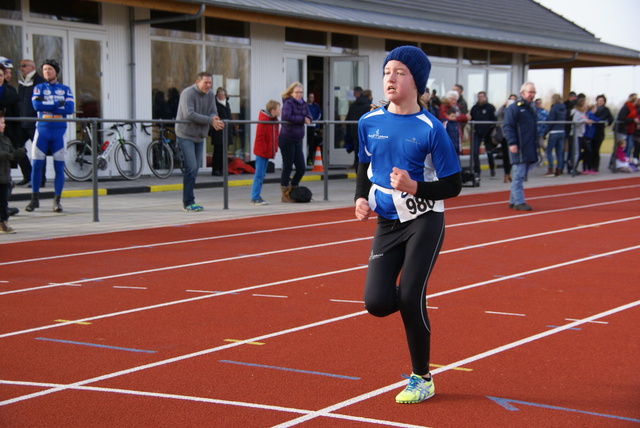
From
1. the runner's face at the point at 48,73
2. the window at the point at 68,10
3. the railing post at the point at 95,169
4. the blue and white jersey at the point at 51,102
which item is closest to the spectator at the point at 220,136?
the railing post at the point at 95,169

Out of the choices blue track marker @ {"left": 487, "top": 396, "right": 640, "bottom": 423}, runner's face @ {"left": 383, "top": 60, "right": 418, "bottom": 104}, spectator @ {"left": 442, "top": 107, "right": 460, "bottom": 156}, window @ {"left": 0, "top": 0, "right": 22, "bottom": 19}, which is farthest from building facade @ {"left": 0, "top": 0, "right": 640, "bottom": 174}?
blue track marker @ {"left": 487, "top": 396, "right": 640, "bottom": 423}

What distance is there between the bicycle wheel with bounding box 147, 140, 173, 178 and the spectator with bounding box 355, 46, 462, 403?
10.8 metres

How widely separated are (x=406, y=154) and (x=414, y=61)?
0.47 m

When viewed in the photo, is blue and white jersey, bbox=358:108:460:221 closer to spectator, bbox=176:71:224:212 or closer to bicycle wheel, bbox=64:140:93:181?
spectator, bbox=176:71:224:212

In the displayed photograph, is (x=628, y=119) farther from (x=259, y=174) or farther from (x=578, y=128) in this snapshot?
(x=259, y=174)

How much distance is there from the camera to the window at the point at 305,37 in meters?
22.5

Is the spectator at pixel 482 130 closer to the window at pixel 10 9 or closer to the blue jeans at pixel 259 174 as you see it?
the blue jeans at pixel 259 174

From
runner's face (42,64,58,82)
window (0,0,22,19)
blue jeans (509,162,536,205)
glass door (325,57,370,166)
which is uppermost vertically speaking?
window (0,0,22,19)

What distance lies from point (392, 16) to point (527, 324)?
20371 mm

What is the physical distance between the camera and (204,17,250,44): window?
20641mm

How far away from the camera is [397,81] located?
458 centimetres

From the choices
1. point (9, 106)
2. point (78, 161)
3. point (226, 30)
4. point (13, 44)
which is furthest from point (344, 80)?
point (9, 106)

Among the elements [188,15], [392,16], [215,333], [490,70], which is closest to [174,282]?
[215,333]

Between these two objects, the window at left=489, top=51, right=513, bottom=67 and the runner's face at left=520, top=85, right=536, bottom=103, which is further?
the window at left=489, top=51, right=513, bottom=67
